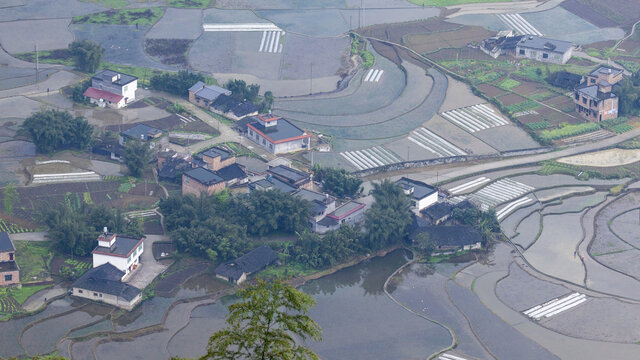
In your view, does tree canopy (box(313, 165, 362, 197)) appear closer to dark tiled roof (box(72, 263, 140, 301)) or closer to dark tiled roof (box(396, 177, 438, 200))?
dark tiled roof (box(396, 177, 438, 200))

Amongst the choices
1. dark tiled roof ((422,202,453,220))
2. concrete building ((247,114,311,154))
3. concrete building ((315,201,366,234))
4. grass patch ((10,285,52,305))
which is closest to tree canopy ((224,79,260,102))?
concrete building ((247,114,311,154))

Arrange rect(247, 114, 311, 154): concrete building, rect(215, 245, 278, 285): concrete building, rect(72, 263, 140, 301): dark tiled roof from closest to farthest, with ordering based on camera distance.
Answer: rect(72, 263, 140, 301): dark tiled roof → rect(215, 245, 278, 285): concrete building → rect(247, 114, 311, 154): concrete building

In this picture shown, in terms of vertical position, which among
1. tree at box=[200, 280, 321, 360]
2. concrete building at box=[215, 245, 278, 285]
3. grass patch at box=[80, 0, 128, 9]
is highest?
tree at box=[200, 280, 321, 360]

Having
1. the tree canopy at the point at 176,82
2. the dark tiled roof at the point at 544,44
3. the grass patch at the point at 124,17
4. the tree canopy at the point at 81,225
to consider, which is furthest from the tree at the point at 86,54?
the dark tiled roof at the point at 544,44

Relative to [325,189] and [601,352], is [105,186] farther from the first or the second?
[601,352]

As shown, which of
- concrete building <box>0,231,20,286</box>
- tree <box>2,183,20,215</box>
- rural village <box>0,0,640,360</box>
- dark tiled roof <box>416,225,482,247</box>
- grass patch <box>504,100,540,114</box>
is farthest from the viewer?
grass patch <box>504,100,540,114</box>

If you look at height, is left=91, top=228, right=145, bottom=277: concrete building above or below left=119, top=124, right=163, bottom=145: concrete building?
below
